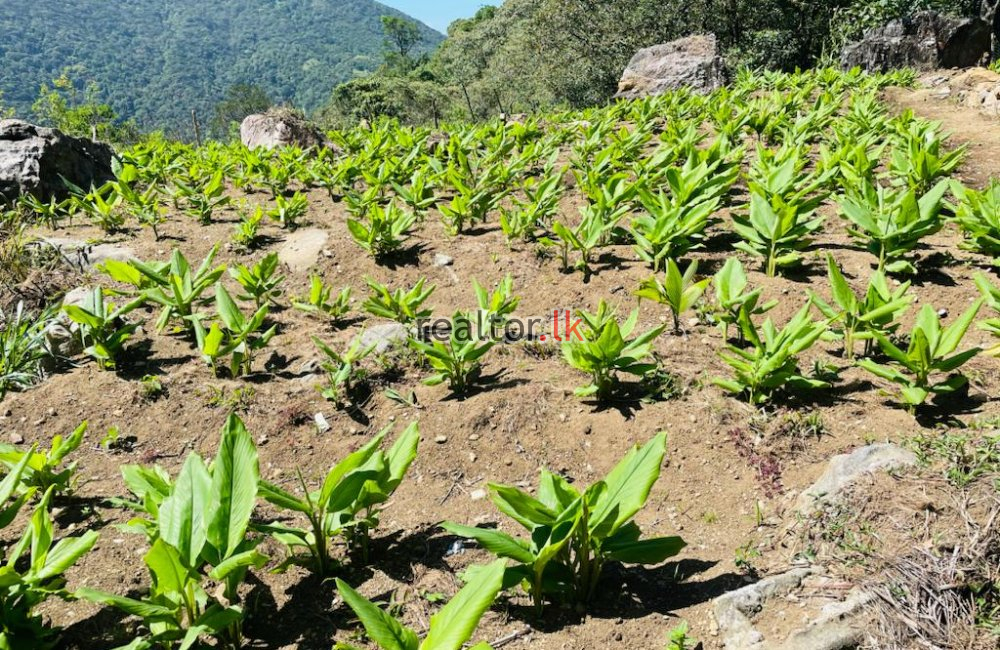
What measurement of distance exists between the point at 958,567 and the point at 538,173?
684 centimetres

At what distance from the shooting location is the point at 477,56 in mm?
57500

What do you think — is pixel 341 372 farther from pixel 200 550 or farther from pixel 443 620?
pixel 443 620

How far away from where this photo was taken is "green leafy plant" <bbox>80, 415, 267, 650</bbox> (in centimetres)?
180

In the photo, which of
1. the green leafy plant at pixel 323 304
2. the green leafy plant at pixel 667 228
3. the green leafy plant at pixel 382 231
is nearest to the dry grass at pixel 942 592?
the green leafy plant at pixel 667 228

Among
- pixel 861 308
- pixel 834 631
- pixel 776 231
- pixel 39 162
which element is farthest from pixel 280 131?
pixel 834 631

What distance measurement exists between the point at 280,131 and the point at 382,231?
7740 mm

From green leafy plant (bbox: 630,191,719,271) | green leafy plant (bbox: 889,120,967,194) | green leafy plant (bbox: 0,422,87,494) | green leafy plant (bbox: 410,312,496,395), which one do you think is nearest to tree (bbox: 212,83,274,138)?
green leafy plant (bbox: 630,191,719,271)

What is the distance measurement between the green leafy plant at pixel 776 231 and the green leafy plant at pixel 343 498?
317 cm

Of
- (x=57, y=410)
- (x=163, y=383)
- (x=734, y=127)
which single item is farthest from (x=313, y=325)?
(x=734, y=127)

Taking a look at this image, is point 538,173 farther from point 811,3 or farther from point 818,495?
point 811,3

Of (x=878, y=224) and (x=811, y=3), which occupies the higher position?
(x=811, y=3)

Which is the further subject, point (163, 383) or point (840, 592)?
point (163, 383)

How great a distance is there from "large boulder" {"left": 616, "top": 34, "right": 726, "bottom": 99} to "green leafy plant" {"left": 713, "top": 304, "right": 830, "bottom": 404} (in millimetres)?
11840

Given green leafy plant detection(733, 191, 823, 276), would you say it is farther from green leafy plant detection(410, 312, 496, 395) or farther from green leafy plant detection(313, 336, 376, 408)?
green leafy plant detection(313, 336, 376, 408)
